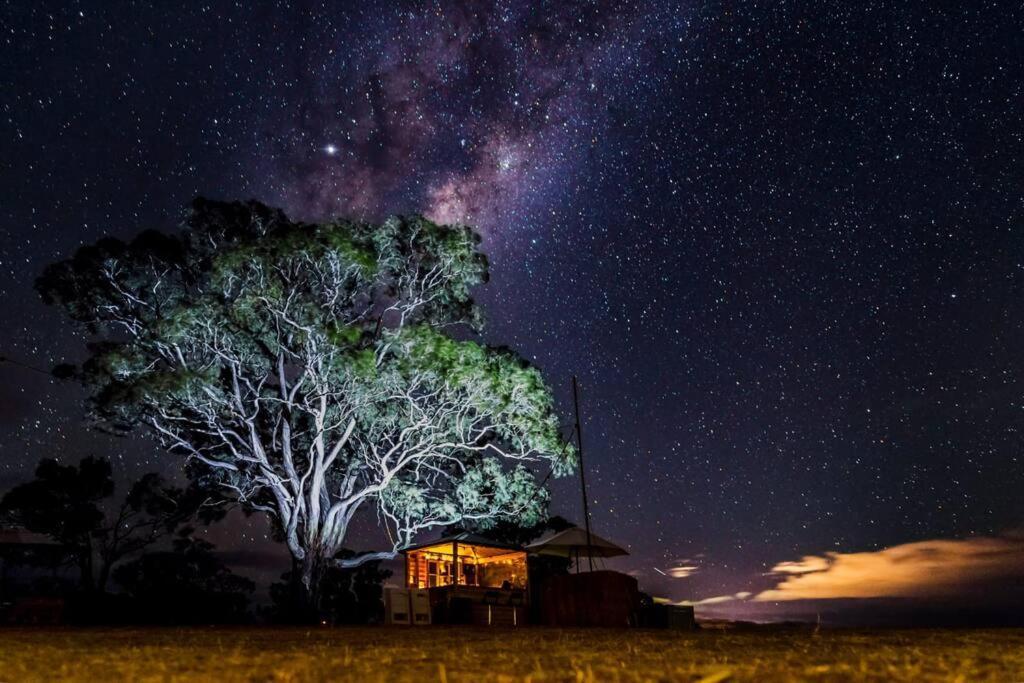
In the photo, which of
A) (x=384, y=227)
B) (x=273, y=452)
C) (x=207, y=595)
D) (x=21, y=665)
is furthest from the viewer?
(x=207, y=595)

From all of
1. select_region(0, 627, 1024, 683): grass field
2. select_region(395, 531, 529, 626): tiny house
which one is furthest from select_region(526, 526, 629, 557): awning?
select_region(0, 627, 1024, 683): grass field

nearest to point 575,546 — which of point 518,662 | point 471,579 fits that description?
point 471,579

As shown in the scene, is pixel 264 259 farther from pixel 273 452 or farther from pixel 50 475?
pixel 50 475

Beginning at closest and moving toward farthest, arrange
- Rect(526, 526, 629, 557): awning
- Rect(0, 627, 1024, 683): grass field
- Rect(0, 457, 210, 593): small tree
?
Rect(0, 627, 1024, 683): grass field
Rect(526, 526, 629, 557): awning
Rect(0, 457, 210, 593): small tree

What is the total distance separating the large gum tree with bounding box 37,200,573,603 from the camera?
52.4 feet

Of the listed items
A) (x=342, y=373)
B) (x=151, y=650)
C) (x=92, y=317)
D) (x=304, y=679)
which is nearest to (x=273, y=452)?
(x=342, y=373)

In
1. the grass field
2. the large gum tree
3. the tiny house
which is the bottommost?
the grass field

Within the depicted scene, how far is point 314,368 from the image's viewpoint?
651 inches

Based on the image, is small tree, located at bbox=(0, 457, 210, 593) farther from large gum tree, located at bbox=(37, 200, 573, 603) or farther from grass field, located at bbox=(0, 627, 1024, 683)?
grass field, located at bbox=(0, 627, 1024, 683)

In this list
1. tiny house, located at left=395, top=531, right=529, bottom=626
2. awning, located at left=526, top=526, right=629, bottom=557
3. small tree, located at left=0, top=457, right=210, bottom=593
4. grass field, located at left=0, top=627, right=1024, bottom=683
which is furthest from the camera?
small tree, located at left=0, top=457, right=210, bottom=593

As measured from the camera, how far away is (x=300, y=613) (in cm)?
1536

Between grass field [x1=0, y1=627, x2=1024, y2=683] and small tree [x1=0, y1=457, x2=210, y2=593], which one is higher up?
small tree [x1=0, y1=457, x2=210, y2=593]

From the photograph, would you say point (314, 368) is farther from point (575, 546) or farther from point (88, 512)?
point (88, 512)

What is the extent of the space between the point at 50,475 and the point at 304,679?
2748 cm
